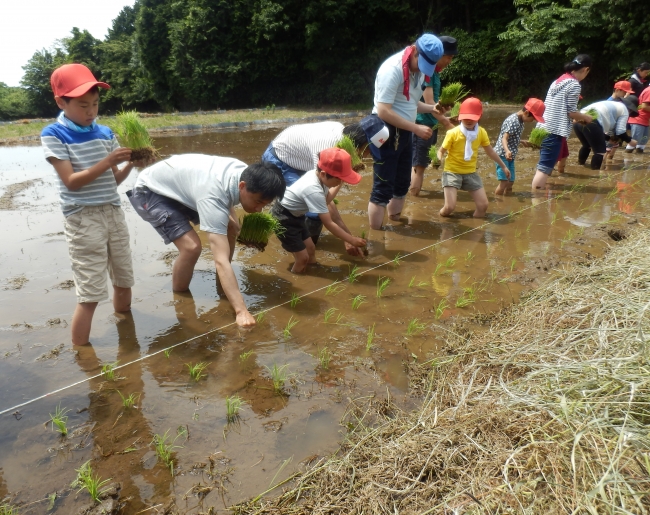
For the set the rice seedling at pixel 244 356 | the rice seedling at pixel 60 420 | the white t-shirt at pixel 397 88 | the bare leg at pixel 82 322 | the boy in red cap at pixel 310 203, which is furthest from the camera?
the white t-shirt at pixel 397 88

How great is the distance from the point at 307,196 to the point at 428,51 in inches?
64.0

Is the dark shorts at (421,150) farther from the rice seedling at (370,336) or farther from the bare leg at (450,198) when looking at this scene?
the rice seedling at (370,336)

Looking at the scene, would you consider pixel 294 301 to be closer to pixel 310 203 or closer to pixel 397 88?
pixel 310 203

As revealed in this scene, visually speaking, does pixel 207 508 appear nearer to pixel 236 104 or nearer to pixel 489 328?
pixel 489 328

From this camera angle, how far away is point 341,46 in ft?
87.0

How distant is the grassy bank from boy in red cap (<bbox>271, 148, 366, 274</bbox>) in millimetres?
1620

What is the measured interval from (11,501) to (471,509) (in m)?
1.73

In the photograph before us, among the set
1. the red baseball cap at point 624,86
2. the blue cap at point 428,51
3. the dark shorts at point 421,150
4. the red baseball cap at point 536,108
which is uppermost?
the blue cap at point 428,51

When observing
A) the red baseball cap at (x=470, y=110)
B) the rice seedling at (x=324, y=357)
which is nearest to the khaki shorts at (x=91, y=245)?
the rice seedling at (x=324, y=357)

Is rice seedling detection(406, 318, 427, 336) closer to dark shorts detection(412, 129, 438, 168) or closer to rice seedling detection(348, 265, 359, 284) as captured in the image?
rice seedling detection(348, 265, 359, 284)

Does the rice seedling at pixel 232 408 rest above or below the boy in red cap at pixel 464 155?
below

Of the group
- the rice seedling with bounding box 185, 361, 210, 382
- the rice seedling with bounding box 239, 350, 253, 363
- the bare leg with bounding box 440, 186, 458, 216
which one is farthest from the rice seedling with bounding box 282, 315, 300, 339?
the bare leg with bounding box 440, 186, 458, 216

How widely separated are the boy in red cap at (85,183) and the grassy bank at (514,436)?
1.75 meters

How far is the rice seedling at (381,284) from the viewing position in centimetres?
378
